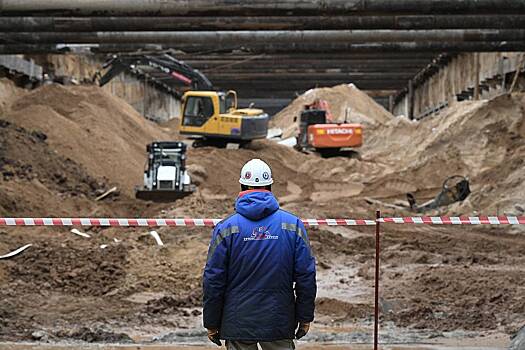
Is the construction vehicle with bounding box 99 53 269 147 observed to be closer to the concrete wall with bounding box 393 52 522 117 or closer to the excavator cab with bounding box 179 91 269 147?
the excavator cab with bounding box 179 91 269 147

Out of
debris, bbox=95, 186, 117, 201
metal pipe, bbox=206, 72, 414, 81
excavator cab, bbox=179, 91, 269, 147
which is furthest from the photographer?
metal pipe, bbox=206, 72, 414, 81

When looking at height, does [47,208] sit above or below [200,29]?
below

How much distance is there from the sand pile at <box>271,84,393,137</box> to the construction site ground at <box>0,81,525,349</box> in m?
11.4

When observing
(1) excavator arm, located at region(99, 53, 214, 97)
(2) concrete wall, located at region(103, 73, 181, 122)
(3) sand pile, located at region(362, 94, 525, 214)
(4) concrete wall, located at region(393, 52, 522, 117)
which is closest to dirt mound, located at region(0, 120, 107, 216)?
(1) excavator arm, located at region(99, 53, 214, 97)

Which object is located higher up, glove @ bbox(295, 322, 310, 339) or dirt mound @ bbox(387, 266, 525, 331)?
glove @ bbox(295, 322, 310, 339)

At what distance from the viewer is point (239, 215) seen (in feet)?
16.4

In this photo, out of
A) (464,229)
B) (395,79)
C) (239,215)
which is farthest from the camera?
(395,79)

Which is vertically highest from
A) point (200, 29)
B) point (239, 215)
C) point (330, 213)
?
point (200, 29)

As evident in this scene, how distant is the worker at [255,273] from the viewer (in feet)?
16.3

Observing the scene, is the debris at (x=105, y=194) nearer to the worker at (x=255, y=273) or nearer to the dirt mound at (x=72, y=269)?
the dirt mound at (x=72, y=269)

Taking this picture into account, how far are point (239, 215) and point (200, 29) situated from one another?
10.0m

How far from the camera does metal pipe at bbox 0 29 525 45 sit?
16.4 metres

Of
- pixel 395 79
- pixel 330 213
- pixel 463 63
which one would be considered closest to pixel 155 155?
pixel 330 213

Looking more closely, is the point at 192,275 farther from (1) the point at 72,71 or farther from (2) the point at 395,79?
(2) the point at 395,79
